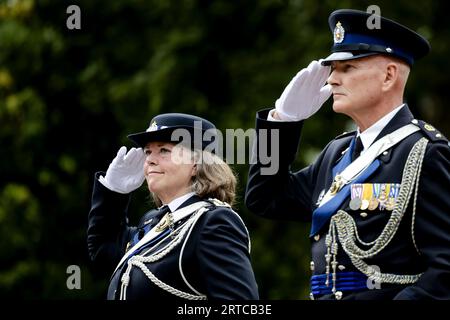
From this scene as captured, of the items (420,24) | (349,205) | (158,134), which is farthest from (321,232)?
(420,24)

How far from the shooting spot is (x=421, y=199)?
19.2 feet

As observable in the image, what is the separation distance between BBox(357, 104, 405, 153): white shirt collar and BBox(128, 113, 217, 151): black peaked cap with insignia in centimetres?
105

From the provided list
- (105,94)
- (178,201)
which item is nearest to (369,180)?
(178,201)

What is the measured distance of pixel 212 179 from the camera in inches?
271

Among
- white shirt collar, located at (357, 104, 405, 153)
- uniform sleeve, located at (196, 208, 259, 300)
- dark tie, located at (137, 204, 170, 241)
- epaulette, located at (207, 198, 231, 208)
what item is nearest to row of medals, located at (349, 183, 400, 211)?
white shirt collar, located at (357, 104, 405, 153)

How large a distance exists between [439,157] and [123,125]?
873 cm

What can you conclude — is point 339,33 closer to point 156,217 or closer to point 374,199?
point 374,199

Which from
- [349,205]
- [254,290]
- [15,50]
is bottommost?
[254,290]

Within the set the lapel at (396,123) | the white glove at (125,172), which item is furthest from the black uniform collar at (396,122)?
the white glove at (125,172)

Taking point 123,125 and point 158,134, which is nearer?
point 158,134

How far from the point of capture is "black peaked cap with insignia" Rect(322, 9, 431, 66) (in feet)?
20.3

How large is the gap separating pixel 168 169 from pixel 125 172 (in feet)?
1.96

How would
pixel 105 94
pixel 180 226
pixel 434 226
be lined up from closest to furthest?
1. pixel 434 226
2. pixel 180 226
3. pixel 105 94
